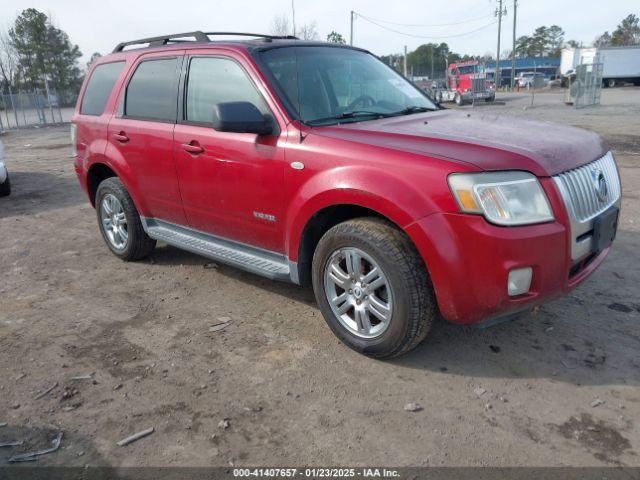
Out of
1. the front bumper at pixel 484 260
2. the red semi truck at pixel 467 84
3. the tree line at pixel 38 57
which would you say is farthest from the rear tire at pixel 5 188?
the tree line at pixel 38 57

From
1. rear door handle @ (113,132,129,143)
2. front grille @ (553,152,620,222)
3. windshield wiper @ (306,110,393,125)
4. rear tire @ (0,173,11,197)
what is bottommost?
rear tire @ (0,173,11,197)

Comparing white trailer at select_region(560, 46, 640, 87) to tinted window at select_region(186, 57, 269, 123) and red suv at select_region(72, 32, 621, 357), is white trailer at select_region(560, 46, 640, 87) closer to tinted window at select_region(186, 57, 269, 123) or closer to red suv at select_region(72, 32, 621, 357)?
red suv at select_region(72, 32, 621, 357)

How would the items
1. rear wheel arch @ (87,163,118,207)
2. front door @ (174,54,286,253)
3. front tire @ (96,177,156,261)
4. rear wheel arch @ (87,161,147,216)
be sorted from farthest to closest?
rear wheel arch @ (87,163,118,207) → front tire @ (96,177,156,261) → rear wheel arch @ (87,161,147,216) → front door @ (174,54,286,253)

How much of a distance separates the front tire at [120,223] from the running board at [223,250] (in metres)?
0.17

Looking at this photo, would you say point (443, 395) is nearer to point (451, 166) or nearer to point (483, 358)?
point (483, 358)

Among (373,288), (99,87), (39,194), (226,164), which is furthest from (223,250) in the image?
(39,194)

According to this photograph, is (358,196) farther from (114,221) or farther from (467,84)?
(467,84)

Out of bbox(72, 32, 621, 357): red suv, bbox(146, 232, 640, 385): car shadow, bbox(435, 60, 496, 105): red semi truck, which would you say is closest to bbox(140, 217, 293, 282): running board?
bbox(72, 32, 621, 357): red suv

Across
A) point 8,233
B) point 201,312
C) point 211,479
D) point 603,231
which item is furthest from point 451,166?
point 8,233

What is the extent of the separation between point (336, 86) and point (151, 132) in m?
1.56

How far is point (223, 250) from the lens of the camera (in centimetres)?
414

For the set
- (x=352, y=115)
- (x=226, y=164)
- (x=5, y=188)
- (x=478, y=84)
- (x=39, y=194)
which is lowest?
(x=39, y=194)

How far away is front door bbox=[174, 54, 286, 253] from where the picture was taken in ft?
11.8

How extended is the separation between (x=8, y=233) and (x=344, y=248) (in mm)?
5120
